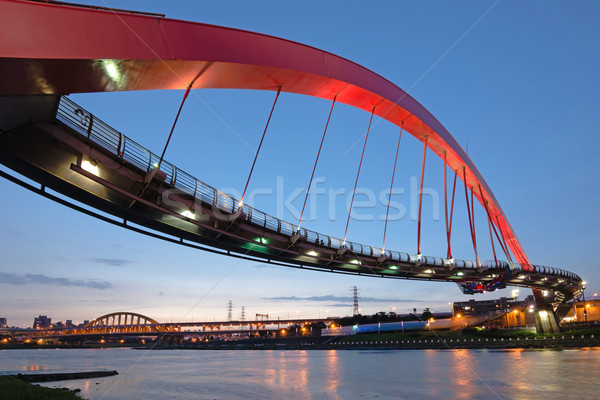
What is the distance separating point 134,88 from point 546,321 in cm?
7900

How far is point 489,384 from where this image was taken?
917 inches

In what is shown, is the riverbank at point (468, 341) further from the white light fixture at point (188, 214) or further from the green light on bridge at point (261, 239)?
the white light fixture at point (188, 214)

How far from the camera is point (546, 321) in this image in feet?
237

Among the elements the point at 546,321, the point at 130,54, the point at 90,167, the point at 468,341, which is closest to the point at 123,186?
the point at 90,167

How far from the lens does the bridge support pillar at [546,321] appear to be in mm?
71500

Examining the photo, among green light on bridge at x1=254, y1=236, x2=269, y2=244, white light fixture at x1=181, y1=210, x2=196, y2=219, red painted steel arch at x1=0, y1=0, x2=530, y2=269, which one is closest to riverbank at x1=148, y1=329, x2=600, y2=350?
green light on bridge at x1=254, y1=236, x2=269, y2=244

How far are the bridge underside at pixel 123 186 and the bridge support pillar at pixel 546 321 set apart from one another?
188 feet

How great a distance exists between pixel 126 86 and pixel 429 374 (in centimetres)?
2819

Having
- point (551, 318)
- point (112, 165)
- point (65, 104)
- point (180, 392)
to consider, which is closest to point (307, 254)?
point (180, 392)

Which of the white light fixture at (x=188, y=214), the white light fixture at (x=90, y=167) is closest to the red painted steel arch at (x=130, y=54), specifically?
the white light fixture at (x=90, y=167)

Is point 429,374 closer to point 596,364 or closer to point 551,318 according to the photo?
point 596,364

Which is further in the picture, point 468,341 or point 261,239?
point 468,341

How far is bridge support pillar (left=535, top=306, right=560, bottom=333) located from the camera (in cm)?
7150

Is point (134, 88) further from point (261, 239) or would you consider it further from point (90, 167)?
point (261, 239)
